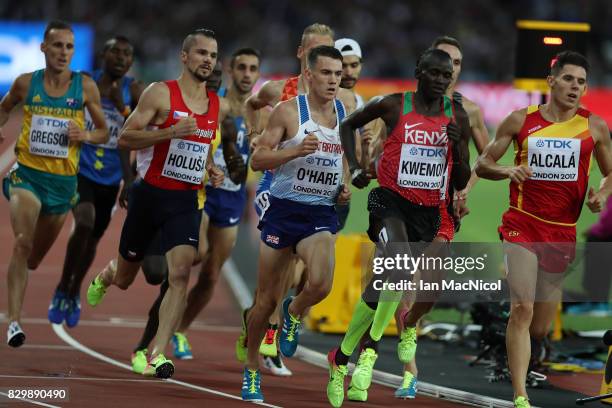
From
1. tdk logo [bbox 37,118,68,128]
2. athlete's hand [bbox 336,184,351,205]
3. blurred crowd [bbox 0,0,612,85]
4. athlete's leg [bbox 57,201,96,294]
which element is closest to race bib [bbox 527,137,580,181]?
athlete's hand [bbox 336,184,351,205]

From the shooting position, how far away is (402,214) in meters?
10.2

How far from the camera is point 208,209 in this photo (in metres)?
13.3

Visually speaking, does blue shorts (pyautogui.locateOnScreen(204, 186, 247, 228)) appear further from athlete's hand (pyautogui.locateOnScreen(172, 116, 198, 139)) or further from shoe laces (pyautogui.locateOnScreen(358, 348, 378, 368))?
shoe laces (pyautogui.locateOnScreen(358, 348, 378, 368))

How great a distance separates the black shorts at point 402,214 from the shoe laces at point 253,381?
4.49ft

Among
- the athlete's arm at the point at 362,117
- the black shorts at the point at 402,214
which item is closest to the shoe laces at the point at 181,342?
the black shorts at the point at 402,214

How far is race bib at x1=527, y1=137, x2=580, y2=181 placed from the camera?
33.2 ft

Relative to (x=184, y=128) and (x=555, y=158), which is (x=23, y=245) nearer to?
(x=184, y=128)

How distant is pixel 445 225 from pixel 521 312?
120cm

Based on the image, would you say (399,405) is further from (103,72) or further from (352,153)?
(103,72)

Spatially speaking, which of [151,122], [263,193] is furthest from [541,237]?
[151,122]

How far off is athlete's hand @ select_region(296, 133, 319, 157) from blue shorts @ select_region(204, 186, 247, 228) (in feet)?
11.9

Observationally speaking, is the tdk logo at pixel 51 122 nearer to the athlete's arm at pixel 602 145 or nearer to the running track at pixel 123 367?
the running track at pixel 123 367

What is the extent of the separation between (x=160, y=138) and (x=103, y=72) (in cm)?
323

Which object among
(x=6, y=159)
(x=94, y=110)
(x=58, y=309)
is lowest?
(x=58, y=309)
